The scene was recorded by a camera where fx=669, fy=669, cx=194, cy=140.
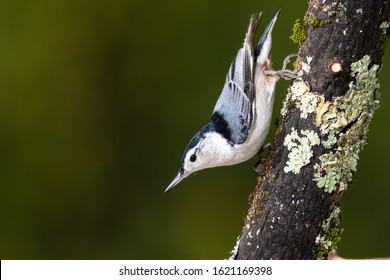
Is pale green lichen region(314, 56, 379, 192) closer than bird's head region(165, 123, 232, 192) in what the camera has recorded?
Yes

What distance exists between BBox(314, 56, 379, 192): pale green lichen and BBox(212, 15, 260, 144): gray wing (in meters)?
0.53

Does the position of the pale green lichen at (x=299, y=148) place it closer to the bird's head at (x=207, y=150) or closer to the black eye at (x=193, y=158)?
the bird's head at (x=207, y=150)

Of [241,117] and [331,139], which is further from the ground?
[331,139]

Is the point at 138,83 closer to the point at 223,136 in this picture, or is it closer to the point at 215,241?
the point at 215,241

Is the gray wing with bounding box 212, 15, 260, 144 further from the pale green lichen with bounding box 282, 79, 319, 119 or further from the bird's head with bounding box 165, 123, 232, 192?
the pale green lichen with bounding box 282, 79, 319, 119

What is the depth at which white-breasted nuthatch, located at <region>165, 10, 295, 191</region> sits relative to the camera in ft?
8.36

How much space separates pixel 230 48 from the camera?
A: 4180mm

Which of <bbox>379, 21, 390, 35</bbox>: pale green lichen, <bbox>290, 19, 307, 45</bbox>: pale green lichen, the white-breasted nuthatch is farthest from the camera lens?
the white-breasted nuthatch

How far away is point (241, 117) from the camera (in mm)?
2578

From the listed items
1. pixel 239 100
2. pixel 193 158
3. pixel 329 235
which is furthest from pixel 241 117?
pixel 329 235

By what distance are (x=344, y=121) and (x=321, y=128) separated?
71 mm

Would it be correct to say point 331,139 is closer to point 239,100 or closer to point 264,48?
point 239,100

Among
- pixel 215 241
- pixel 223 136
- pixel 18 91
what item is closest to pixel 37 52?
pixel 18 91

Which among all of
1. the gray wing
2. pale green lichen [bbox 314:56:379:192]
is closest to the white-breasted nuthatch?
the gray wing
